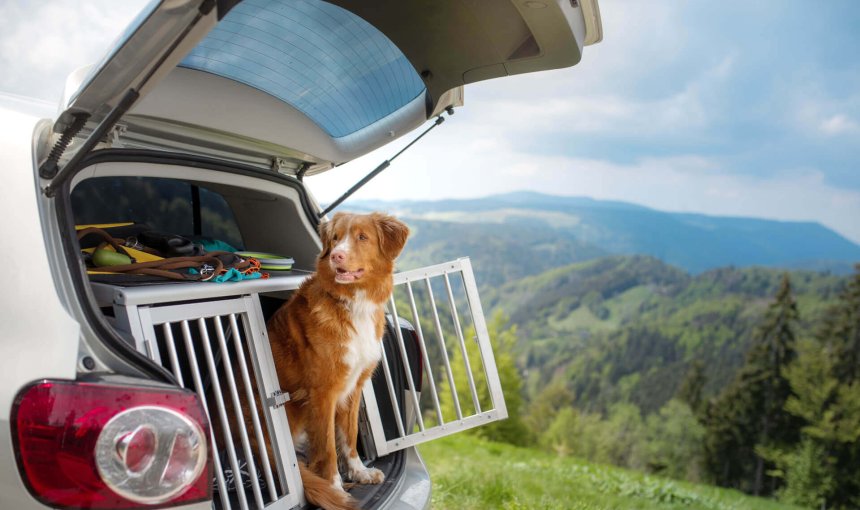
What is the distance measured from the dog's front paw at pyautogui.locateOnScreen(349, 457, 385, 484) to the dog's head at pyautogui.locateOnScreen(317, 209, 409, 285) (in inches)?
31.1

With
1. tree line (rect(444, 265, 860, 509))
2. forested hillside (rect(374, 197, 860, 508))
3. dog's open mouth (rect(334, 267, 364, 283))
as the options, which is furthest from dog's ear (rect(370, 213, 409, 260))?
tree line (rect(444, 265, 860, 509))

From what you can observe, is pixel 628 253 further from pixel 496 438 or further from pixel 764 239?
pixel 496 438

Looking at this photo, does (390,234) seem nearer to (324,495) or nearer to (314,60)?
(314,60)

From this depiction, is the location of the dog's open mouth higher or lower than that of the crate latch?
higher

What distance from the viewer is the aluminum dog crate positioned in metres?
1.90

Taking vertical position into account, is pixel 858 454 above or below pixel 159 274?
below

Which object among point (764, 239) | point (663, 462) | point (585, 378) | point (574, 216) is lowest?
point (663, 462)

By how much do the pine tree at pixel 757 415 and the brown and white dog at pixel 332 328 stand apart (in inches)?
1934

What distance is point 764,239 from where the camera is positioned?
105m

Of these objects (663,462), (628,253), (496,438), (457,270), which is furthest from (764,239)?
(457,270)

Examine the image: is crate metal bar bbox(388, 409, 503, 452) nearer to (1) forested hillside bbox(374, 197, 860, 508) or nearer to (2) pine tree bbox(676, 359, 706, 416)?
(1) forested hillside bbox(374, 197, 860, 508)

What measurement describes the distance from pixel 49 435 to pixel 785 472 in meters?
51.1

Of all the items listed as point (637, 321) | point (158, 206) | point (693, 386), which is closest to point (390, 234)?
point (158, 206)

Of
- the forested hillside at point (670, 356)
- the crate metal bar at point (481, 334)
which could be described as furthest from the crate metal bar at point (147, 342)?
the forested hillside at point (670, 356)
